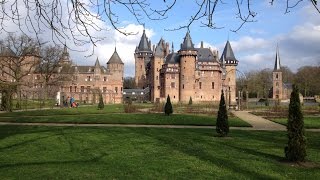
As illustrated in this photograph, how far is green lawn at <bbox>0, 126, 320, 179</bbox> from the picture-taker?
819 centimetres

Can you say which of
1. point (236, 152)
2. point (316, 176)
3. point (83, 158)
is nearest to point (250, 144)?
point (236, 152)

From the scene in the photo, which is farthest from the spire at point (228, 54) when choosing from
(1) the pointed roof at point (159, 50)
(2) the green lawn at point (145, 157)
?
(2) the green lawn at point (145, 157)

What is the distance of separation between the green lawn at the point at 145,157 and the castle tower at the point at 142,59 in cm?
7515

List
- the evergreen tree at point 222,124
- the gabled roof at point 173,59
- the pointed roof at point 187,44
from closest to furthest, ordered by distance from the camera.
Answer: the evergreen tree at point 222,124
the pointed roof at point 187,44
the gabled roof at point 173,59

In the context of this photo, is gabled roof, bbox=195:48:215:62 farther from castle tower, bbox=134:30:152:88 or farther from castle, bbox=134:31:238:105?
castle tower, bbox=134:30:152:88

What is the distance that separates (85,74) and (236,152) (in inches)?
2820

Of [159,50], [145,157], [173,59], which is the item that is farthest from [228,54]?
[145,157]

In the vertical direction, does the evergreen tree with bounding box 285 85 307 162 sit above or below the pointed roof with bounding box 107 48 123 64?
below

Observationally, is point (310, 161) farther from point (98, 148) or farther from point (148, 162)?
point (98, 148)

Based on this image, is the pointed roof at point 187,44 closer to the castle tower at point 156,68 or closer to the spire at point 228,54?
the castle tower at point 156,68

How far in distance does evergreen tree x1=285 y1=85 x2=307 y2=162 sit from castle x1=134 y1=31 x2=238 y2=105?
5284 centimetres

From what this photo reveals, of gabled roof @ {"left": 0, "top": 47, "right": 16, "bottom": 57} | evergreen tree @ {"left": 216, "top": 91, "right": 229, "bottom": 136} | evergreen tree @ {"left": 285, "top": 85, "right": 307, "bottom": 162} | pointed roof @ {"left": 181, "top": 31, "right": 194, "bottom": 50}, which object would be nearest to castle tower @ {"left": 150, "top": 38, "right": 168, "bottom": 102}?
pointed roof @ {"left": 181, "top": 31, "right": 194, "bottom": 50}

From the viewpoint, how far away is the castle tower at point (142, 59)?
89.6 metres

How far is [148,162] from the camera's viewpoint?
9422 mm
